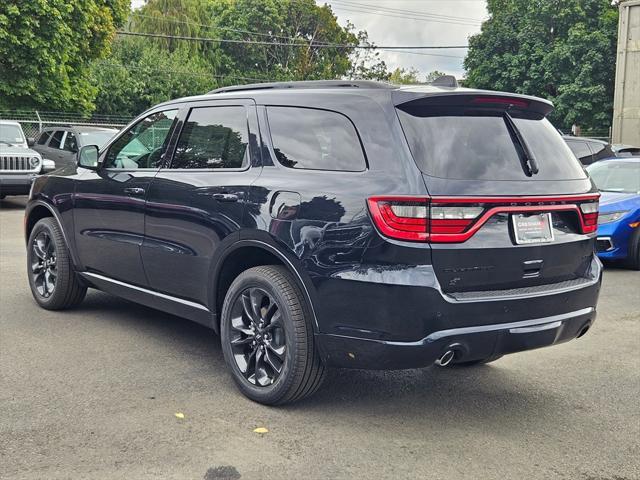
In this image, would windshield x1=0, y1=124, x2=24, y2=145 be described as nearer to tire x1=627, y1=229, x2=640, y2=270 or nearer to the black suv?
the black suv

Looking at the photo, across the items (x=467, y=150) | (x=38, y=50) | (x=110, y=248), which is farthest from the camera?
(x=38, y=50)

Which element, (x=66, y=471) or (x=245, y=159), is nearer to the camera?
(x=66, y=471)

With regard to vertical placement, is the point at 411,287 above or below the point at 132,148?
below

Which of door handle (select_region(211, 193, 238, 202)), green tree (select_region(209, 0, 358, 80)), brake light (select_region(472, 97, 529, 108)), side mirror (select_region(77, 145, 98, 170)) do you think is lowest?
door handle (select_region(211, 193, 238, 202))

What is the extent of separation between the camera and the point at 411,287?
3.66 m

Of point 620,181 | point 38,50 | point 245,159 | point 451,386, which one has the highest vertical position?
point 38,50

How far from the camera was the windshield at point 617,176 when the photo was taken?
10.4 metres

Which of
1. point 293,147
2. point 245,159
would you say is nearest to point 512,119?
point 293,147

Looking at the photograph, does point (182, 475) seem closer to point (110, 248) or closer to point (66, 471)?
point (66, 471)

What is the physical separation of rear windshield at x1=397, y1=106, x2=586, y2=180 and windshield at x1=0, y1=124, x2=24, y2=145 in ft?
47.0

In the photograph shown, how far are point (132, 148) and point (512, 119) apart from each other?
2.94 meters

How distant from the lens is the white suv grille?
1535 centimetres

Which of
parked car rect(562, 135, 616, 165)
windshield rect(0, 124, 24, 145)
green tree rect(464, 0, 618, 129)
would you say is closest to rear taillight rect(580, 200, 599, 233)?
parked car rect(562, 135, 616, 165)

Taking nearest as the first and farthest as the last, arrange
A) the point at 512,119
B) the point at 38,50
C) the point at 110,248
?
the point at 512,119 < the point at 110,248 < the point at 38,50
